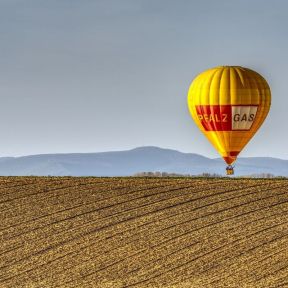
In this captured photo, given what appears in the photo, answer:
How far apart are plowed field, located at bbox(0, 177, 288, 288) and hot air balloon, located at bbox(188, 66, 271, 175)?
5.16 metres

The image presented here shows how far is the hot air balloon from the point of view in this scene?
58.6 m

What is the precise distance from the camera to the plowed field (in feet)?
129

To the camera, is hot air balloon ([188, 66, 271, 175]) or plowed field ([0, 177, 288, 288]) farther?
hot air balloon ([188, 66, 271, 175])

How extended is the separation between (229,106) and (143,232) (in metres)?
16.1

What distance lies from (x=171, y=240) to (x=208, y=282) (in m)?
6.16

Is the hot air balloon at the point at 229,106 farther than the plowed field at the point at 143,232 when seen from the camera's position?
Yes

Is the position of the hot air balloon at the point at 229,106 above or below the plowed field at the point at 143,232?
above

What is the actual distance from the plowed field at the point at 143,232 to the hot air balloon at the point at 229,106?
5164mm

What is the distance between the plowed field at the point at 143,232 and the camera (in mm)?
39219

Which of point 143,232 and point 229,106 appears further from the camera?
point 229,106

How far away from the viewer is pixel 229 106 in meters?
58.7

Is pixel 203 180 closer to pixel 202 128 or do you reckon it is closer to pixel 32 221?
pixel 202 128

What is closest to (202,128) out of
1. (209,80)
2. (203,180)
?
(209,80)

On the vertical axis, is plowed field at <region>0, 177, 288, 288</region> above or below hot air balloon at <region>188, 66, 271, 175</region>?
below
